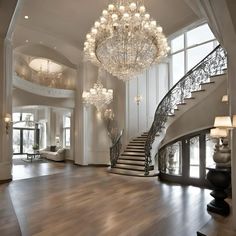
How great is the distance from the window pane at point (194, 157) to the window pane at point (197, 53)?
5936 millimetres

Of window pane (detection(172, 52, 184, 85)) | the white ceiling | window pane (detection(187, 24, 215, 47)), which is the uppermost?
window pane (detection(187, 24, 215, 47))

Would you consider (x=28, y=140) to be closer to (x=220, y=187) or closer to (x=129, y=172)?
(x=129, y=172)

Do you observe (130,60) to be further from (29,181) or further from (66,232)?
(29,181)

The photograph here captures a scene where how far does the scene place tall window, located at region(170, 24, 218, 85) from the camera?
35.0 feet

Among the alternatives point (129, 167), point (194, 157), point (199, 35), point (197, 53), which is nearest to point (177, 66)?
point (197, 53)

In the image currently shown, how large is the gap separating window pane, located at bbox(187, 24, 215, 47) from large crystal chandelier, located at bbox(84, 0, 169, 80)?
21.2ft

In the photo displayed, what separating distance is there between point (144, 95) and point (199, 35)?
4.36 metres

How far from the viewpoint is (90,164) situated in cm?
1065

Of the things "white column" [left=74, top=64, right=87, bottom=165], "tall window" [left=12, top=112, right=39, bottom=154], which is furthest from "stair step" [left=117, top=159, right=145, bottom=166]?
"tall window" [left=12, top=112, right=39, bottom=154]

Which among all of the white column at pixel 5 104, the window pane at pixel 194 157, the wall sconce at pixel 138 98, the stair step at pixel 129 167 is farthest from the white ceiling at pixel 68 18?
the stair step at pixel 129 167

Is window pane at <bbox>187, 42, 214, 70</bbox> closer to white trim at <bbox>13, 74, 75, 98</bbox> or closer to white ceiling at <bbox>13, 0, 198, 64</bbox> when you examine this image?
white ceiling at <bbox>13, 0, 198, 64</bbox>

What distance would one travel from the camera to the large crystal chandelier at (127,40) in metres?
4.89

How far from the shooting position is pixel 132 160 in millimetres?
8680

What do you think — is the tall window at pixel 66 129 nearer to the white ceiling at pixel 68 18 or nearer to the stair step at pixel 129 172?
the white ceiling at pixel 68 18
